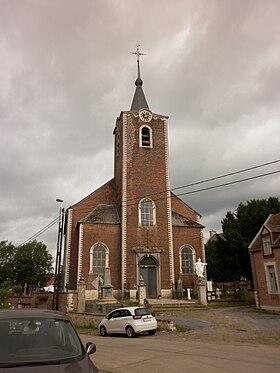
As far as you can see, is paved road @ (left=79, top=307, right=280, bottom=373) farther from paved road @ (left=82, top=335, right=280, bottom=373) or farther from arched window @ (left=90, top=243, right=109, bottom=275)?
arched window @ (left=90, top=243, right=109, bottom=275)

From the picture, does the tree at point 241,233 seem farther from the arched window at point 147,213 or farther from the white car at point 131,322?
the white car at point 131,322

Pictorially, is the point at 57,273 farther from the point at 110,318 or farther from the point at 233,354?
the point at 233,354

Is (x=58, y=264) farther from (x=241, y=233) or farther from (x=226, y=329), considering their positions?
(x=241, y=233)

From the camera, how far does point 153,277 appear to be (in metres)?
28.9

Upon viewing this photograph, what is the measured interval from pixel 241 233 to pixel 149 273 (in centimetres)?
1178

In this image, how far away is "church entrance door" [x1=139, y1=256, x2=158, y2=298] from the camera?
2872 centimetres

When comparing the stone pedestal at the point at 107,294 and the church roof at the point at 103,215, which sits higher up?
the church roof at the point at 103,215

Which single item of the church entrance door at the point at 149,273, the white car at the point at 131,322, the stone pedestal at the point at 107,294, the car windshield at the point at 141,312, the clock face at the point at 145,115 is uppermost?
the clock face at the point at 145,115

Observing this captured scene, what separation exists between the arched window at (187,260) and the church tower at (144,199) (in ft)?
5.43

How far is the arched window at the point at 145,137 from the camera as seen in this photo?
107ft

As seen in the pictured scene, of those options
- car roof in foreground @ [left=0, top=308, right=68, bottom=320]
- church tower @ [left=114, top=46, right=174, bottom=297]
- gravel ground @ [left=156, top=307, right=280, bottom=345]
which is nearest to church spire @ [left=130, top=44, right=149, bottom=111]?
church tower @ [left=114, top=46, right=174, bottom=297]

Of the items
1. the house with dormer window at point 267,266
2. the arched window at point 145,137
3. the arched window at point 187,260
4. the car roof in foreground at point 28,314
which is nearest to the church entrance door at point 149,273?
the arched window at point 187,260

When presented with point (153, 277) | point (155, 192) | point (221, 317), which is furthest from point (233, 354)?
point (155, 192)

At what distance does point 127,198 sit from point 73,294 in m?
11.2
